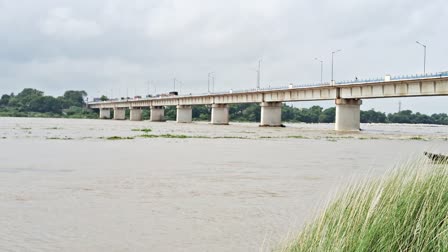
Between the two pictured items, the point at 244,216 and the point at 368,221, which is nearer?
the point at 368,221

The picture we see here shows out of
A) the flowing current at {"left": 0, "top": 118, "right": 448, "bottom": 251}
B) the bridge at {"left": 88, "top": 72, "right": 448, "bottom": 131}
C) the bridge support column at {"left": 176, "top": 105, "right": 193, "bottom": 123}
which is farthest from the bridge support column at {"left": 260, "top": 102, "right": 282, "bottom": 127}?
the flowing current at {"left": 0, "top": 118, "right": 448, "bottom": 251}

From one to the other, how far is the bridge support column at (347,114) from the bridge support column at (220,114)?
47429mm

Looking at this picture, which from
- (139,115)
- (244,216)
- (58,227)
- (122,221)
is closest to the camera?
(58,227)

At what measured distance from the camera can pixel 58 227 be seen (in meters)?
8.97

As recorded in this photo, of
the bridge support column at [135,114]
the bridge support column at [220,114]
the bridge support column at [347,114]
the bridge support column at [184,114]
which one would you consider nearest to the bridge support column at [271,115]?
the bridge support column at [220,114]

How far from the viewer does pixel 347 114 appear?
81438mm

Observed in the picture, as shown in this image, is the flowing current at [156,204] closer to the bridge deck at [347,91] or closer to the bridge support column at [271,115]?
the bridge deck at [347,91]

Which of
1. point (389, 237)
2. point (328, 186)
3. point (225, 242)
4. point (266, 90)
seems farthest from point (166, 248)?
point (266, 90)

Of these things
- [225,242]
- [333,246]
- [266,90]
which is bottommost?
[225,242]

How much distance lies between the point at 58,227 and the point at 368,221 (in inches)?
226

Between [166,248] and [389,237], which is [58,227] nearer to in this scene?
[166,248]

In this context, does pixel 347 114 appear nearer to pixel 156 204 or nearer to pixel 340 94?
pixel 340 94

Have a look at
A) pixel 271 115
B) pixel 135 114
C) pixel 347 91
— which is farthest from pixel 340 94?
pixel 135 114

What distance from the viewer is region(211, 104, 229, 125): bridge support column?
12569cm
